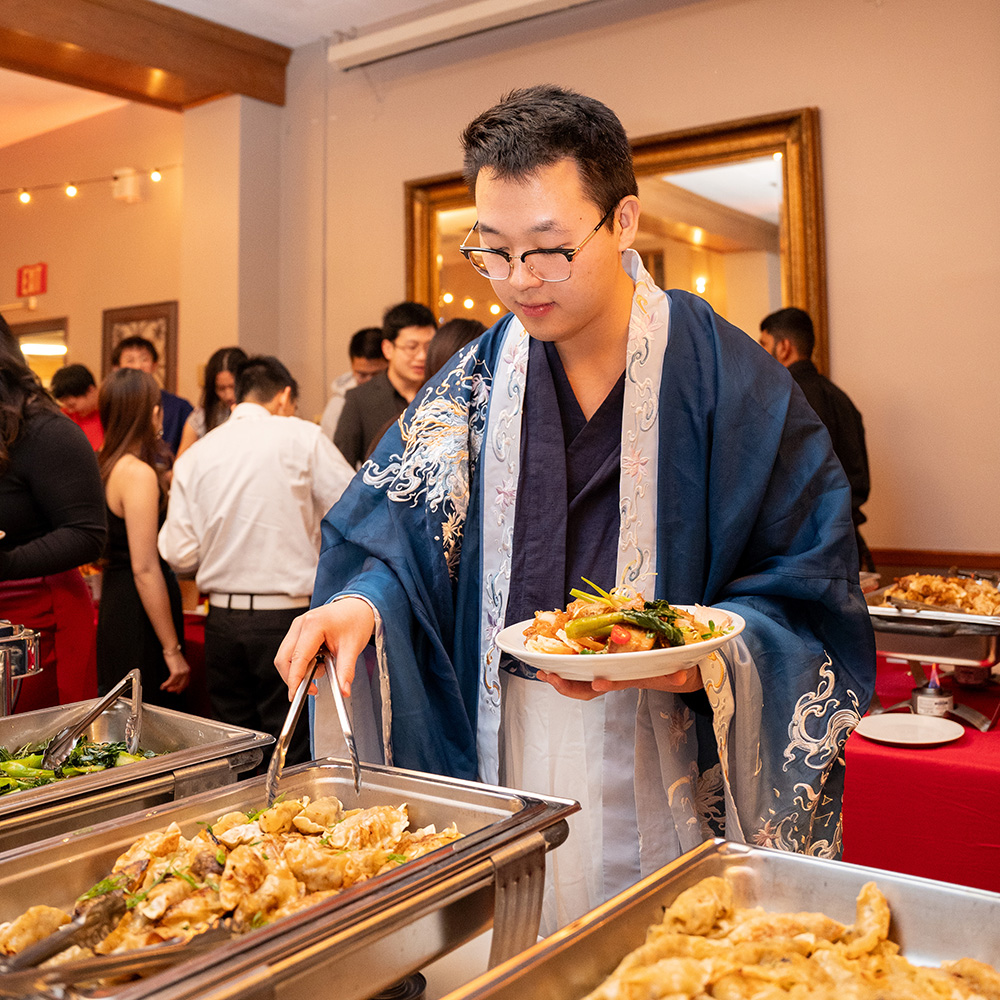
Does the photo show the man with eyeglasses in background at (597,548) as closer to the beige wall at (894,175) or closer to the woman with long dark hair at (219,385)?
the beige wall at (894,175)

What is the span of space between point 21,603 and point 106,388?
140 cm

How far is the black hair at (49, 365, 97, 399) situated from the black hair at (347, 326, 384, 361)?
Answer: 1.23 meters

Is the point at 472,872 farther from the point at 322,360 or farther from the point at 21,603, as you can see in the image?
the point at 322,360

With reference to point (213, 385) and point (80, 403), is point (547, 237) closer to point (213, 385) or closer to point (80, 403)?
point (213, 385)

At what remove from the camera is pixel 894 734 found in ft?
6.46

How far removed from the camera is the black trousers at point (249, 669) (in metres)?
3.19

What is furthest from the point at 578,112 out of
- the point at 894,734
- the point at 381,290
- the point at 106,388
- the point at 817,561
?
the point at 381,290

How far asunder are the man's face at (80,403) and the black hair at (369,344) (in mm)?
1228

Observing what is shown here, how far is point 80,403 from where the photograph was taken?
15.1 feet

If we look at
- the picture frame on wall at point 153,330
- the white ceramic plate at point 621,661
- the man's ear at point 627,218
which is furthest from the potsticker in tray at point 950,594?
the picture frame on wall at point 153,330

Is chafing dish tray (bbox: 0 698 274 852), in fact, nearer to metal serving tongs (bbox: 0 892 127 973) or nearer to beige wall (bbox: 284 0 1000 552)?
metal serving tongs (bbox: 0 892 127 973)

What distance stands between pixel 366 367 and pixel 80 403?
1307 millimetres

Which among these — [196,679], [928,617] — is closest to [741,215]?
[928,617]

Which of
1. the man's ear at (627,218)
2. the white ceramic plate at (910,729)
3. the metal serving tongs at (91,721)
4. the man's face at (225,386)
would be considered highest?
the man's face at (225,386)
